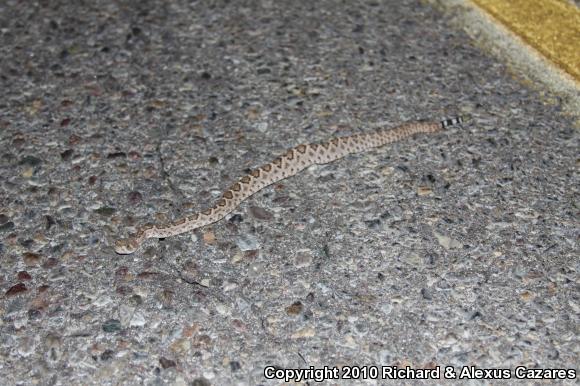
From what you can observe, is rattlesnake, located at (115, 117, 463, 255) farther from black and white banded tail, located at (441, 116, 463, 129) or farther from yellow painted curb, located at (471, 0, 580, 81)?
yellow painted curb, located at (471, 0, 580, 81)

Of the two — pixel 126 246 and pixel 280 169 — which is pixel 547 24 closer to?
pixel 280 169

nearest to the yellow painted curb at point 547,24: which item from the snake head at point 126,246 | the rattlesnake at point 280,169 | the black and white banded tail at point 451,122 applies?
the black and white banded tail at point 451,122

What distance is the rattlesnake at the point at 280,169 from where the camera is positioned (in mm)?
5055

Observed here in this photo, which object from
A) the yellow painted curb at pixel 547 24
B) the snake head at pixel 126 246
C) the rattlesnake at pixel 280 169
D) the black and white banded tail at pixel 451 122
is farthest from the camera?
the yellow painted curb at pixel 547 24

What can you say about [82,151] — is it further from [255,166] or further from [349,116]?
[349,116]

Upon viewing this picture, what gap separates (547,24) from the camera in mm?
6934

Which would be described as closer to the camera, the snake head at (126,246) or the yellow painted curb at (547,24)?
the snake head at (126,246)

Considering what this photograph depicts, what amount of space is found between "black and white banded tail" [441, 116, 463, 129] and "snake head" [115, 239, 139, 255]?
2.62 m

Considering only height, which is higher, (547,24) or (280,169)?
(547,24)

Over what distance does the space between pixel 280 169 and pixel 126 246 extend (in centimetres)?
131

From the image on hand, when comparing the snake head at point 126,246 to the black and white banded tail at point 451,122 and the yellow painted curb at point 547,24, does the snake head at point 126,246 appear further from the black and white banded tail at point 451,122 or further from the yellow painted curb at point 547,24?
the yellow painted curb at point 547,24

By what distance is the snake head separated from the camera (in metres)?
4.91

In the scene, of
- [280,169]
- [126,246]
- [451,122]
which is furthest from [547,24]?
[126,246]

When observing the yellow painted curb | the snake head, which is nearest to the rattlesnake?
the snake head
